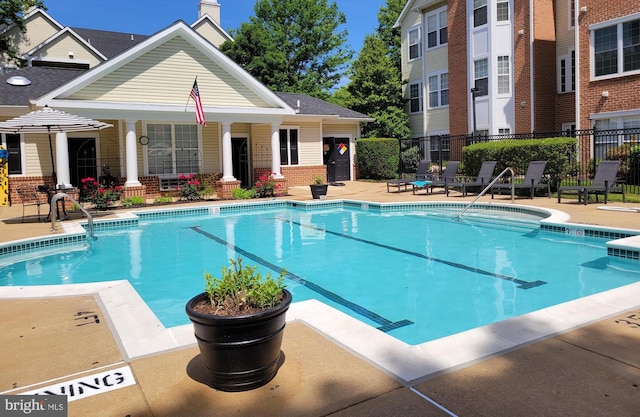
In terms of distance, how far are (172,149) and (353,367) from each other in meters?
17.9

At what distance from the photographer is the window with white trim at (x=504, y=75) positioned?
22956 millimetres

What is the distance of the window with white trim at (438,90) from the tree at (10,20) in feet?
79.3

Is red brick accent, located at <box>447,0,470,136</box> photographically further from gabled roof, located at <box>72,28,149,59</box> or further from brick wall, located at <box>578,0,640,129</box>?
gabled roof, located at <box>72,28,149,59</box>

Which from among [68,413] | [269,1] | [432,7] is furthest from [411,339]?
[269,1]

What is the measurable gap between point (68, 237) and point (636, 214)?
1246cm

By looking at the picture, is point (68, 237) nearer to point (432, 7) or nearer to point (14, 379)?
point (14, 379)

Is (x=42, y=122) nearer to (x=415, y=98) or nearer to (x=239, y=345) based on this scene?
(x=239, y=345)

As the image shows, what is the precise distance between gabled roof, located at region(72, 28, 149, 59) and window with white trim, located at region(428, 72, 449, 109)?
18717 millimetres

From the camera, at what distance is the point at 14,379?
3541mm

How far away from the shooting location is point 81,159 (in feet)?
63.1

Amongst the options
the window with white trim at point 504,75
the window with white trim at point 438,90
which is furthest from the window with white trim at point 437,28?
the window with white trim at point 504,75

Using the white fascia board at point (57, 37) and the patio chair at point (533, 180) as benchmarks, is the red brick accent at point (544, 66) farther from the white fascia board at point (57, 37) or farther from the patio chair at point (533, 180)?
the white fascia board at point (57, 37)

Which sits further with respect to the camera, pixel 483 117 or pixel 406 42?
pixel 406 42

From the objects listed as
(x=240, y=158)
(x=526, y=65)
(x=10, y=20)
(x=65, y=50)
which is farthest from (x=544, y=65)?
(x=10, y=20)
